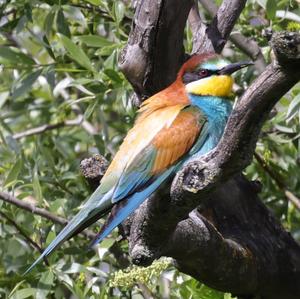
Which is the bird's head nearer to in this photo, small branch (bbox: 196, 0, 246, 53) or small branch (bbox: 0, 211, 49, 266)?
small branch (bbox: 196, 0, 246, 53)

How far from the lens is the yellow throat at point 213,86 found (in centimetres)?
348

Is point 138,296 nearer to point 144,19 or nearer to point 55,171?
point 55,171

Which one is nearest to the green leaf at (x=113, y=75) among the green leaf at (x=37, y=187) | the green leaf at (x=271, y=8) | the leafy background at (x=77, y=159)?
the leafy background at (x=77, y=159)

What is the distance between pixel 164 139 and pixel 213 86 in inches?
15.2

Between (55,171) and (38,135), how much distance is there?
72 cm

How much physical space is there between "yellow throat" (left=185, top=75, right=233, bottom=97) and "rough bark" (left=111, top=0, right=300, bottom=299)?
158 millimetres

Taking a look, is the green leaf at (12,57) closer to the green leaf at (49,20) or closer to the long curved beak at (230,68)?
the green leaf at (49,20)

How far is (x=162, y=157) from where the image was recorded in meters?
3.16

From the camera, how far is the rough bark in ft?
7.41

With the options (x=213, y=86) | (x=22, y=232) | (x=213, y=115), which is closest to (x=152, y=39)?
(x=213, y=115)

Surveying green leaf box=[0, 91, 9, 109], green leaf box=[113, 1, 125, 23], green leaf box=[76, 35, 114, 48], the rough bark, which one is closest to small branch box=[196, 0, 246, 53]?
the rough bark

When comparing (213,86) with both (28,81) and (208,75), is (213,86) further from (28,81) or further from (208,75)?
(28,81)

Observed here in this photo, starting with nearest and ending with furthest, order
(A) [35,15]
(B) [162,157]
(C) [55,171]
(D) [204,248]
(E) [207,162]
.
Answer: (E) [207,162], (D) [204,248], (B) [162,157], (C) [55,171], (A) [35,15]

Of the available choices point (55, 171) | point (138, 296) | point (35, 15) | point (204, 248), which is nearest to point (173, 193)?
point (204, 248)
